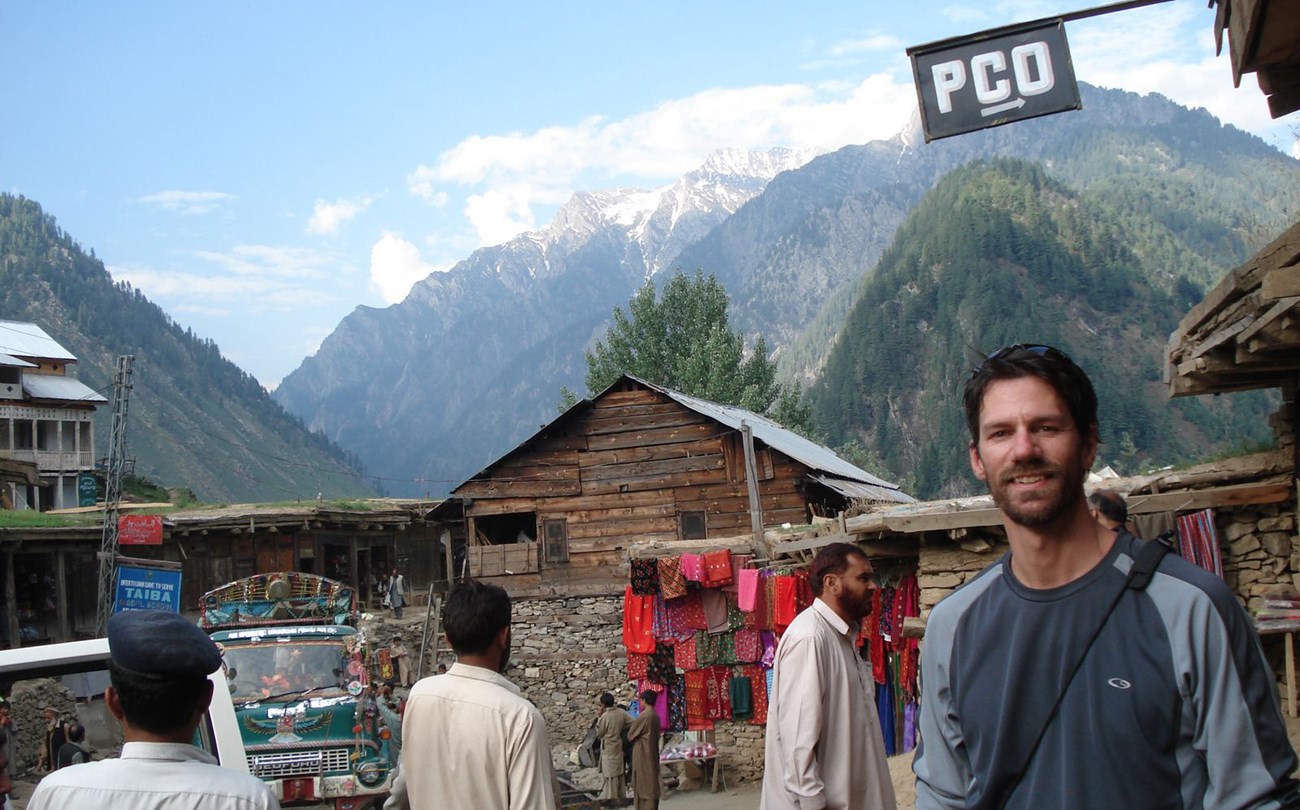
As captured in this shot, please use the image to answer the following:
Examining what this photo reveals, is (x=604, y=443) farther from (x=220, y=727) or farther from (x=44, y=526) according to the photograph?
(x=220, y=727)

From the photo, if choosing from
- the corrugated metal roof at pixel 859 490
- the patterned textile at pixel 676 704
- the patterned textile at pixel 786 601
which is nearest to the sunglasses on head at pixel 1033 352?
the patterned textile at pixel 786 601

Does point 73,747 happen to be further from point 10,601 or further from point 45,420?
point 45,420

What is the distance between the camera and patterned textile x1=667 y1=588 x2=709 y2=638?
61.3 feet

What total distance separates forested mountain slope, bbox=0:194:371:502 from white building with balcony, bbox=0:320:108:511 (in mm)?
27205

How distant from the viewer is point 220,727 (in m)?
4.59

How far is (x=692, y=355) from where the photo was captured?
167 ft

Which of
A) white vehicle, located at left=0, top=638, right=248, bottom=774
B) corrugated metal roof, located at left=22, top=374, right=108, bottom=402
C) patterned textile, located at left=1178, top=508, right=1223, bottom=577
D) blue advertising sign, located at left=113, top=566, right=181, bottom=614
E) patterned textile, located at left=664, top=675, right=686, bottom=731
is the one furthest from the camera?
corrugated metal roof, located at left=22, top=374, right=108, bottom=402

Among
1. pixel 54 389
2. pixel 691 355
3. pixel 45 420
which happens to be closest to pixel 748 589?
pixel 691 355

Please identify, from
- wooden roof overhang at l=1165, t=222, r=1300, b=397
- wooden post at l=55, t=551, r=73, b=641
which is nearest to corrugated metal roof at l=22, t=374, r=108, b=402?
wooden post at l=55, t=551, r=73, b=641

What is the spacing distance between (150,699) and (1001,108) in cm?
501

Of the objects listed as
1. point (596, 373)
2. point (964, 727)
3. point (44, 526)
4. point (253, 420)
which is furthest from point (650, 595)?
point (253, 420)

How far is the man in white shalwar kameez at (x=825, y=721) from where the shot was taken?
14.6 ft

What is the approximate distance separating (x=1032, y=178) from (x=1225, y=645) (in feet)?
362

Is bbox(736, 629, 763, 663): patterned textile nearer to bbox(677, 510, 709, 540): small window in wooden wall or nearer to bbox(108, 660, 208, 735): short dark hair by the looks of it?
bbox(677, 510, 709, 540): small window in wooden wall
